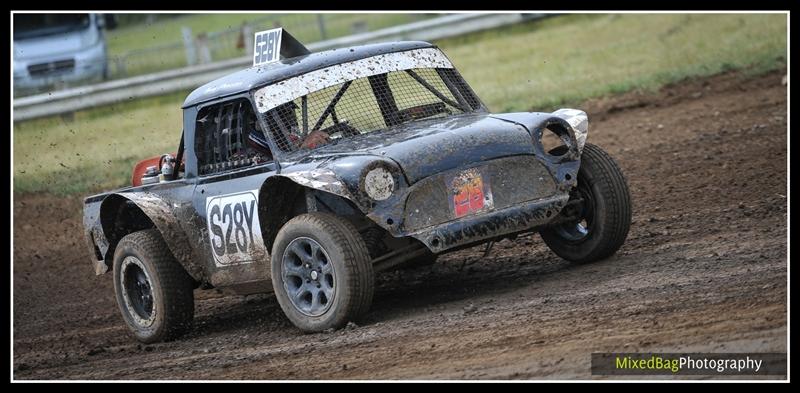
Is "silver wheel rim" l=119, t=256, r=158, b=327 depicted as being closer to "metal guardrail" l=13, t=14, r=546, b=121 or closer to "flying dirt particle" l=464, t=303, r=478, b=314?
"flying dirt particle" l=464, t=303, r=478, b=314

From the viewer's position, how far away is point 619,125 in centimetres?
1480

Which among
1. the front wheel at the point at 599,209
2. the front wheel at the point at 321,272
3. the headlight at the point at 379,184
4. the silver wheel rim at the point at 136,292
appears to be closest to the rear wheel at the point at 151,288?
the silver wheel rim at the point at 136,292

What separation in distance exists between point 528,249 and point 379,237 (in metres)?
2.20

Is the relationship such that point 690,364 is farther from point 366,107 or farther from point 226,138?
point 226,138

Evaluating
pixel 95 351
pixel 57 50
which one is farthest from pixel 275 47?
pixel 57 50

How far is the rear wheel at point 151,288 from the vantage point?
9008mm

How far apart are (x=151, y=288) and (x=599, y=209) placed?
3121 mm

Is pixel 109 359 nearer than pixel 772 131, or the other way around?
pixel 109 359

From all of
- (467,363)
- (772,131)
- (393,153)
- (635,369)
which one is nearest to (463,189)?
(393,153)

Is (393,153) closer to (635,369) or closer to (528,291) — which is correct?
(528,291)

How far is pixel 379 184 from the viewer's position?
25.0 feet

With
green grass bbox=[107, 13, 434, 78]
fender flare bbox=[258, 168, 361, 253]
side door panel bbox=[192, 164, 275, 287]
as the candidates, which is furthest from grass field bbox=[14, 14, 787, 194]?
fender flare bbox=[258, 168, 361, 253]

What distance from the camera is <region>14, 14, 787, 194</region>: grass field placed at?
16.9m

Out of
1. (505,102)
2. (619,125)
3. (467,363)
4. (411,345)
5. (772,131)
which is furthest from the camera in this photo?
(505,102)
